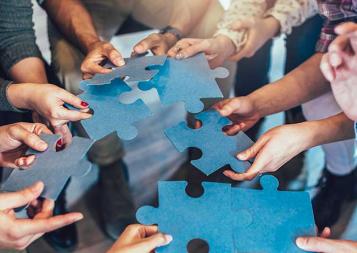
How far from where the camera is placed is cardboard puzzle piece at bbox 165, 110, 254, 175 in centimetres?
69

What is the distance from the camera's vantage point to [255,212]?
2.08ft

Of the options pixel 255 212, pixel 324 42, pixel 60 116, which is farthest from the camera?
pixel 324 42

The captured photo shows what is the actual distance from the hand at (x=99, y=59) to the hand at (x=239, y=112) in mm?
199

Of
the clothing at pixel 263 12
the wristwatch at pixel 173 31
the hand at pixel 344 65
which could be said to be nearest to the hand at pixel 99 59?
the wristwatch at pixel 173 31

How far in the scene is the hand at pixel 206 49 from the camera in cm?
81

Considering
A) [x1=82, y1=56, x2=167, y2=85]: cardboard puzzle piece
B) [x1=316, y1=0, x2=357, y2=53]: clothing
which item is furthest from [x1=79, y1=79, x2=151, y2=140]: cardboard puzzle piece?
[x1=316, y1=0, x2=357, y2=53]: clothing

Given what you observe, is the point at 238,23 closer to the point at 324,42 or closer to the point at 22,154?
the point at 324,42

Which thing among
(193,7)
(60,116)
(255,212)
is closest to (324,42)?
(193,7)

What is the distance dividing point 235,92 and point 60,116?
40cm

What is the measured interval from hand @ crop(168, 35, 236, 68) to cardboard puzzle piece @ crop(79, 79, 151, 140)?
0.13 meters

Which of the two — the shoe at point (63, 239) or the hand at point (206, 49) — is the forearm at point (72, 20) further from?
the shoe at point (63, 239)

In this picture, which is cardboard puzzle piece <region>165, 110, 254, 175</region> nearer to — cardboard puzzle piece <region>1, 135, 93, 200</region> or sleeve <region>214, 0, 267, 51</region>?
cardboard puzzle piece <region>1, 135, 93, 200</region>

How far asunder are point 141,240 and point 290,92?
46 cm

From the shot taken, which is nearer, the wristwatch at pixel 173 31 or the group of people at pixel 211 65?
the group of people at pixel 211 65
